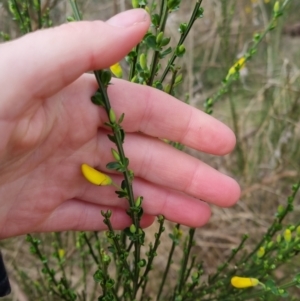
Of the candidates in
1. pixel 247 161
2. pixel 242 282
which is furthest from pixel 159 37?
pixel 247 161

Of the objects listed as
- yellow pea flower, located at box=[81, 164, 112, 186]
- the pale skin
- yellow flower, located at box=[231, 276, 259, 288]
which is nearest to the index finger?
the pale skin

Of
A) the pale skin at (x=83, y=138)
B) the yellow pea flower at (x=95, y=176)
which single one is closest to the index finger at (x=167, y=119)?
the pale skin at (x=83, y=138)

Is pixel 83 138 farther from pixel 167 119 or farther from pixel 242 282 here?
pixel 242 282

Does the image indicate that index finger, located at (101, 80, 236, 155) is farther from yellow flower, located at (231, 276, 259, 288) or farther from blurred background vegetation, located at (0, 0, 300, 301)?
blurred background vegetation, located at (0, 0, 300, 301)

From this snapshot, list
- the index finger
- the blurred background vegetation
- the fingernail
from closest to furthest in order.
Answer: the fingernail → the index finger → the blurred background vegetation

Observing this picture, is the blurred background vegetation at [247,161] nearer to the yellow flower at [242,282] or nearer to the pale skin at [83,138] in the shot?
the pale skin at [83,138]

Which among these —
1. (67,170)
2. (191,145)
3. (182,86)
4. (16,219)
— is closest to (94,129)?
(67,170)

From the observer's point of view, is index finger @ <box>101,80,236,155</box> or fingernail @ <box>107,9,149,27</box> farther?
index finger @ <box>101,80,236,155</box>
